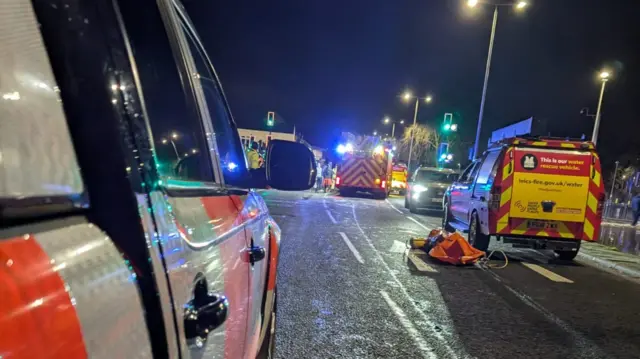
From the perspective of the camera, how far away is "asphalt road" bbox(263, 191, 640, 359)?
417 cm

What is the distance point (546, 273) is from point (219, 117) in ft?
23.7

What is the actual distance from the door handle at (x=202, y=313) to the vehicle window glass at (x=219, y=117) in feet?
2.78

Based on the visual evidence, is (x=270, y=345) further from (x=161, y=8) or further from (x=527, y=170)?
(x=527, y=170)

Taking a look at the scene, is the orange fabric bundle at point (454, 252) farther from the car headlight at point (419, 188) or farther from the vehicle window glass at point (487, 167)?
the car headlight at point (419, 188)

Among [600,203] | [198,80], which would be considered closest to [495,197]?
[600,203]

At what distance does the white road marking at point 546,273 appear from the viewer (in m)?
7.48

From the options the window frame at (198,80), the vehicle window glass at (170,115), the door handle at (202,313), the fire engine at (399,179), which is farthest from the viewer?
the fire engine at (399,179)

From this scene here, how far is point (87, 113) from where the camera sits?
0.92m

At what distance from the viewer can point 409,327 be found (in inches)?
182

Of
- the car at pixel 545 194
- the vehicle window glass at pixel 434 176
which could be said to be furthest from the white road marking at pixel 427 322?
the vehicle window glass at pixel 434 176

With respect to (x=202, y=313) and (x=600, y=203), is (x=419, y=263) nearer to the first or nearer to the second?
(x=600, y=203)

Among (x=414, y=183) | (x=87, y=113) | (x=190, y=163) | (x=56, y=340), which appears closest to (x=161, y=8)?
(x=190, y=163)

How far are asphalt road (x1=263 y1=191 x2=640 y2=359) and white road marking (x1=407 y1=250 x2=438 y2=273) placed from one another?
2cm

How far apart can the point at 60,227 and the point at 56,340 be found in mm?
200
